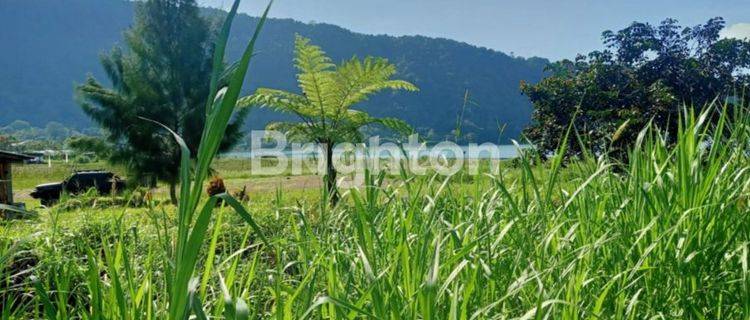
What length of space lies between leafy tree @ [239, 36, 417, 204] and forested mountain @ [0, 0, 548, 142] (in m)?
29.9

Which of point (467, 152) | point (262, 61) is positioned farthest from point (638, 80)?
point (262, 61)

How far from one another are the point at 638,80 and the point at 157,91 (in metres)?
13.6

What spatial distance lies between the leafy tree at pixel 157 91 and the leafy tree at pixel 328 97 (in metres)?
8.31

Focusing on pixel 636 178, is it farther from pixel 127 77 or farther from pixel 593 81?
pixel 127 77

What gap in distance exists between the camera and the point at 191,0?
18141 mm

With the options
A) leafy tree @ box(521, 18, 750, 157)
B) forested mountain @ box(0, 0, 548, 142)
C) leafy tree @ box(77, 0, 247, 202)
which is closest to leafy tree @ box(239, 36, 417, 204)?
leafy tree @ box(521, 18, 750, 157)

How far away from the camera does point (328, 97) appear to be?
26.1 feet

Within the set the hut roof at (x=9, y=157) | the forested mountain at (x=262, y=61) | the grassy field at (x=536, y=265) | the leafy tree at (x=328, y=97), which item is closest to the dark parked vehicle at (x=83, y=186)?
the hut roof at (x=9, y=157)

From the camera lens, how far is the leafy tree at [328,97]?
7.77 meters

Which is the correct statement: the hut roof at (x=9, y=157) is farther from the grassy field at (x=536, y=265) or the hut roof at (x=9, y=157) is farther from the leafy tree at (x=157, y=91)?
the grassy field at (x=536, y=265)

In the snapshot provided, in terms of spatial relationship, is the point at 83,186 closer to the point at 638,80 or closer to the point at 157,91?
the point at 157,91

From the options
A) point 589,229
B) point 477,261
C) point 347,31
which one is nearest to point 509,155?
point 589,229

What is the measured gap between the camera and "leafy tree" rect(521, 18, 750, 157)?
12.2 metres

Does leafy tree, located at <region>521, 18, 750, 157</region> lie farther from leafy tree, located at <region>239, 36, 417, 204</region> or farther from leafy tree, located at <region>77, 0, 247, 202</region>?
leafy tree, located at <region>77, 0, 247, 202</region>
